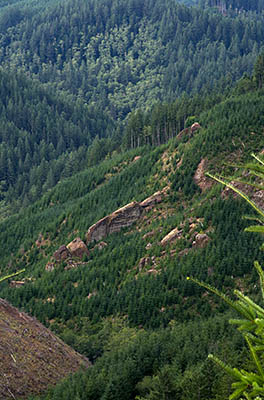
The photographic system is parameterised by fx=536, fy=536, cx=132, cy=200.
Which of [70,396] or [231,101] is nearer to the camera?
[70,396]

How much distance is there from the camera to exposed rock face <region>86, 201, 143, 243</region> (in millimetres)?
91375

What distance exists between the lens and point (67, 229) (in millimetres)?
104625

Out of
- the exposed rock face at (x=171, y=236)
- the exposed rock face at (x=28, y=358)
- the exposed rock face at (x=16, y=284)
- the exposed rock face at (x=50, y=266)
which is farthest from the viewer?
the exposed rock face at (x=50, y=266)

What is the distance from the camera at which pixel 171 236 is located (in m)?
77.2

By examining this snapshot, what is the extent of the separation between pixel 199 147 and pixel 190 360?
55124 millimetres

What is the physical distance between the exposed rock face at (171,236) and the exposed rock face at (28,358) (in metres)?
23.7

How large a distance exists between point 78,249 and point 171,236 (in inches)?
764

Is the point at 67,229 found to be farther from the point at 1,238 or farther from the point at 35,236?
the point at 1,238

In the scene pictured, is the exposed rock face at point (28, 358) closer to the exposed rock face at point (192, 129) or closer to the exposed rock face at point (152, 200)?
the exposed rock face at point (152, 200)

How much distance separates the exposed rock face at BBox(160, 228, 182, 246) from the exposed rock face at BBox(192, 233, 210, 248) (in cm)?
345

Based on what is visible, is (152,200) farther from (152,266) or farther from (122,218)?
(152,266)

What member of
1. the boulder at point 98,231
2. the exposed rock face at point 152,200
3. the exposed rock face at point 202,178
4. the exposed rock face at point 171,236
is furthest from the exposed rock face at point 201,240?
the boulder at point 98,231

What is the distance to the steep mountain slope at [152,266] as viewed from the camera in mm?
45719

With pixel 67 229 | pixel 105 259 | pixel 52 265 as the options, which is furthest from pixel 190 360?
pixel 67 229
